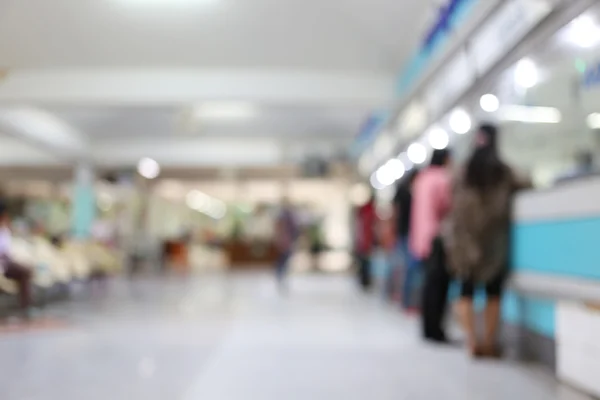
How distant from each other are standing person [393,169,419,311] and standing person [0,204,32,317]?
416 cm

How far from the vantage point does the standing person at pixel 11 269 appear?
21.5ft

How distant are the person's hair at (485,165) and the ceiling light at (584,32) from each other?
84 centimetres

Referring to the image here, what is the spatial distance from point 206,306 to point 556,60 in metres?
5.24

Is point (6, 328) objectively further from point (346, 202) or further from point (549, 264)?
point (346, 202)

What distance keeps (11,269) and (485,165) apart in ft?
16.0

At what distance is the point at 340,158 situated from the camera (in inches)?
642

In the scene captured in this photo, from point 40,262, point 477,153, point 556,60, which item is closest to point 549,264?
point 477,153

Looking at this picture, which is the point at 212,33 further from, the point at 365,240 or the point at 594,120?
the point at 594,120

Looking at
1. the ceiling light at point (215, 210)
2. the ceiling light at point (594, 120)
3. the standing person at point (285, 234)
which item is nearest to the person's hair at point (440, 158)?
the ceiling light at point (594, 120)

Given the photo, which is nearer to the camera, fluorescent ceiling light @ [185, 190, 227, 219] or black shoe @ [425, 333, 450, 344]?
black shoe @ [425, 333, 450, 344]

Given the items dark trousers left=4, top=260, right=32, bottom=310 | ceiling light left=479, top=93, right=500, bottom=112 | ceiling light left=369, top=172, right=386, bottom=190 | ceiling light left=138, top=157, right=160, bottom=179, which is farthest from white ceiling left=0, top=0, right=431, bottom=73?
ceiling light left=138, top=157, right=160, bottom=179

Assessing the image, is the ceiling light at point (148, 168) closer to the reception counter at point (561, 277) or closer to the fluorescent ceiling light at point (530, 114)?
the fluorescent ceiling light at point (530, 114)

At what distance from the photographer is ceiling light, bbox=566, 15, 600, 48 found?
3.76 metres

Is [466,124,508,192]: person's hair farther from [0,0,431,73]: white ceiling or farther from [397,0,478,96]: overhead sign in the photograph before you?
[0,0,431,73]: white ceiling
